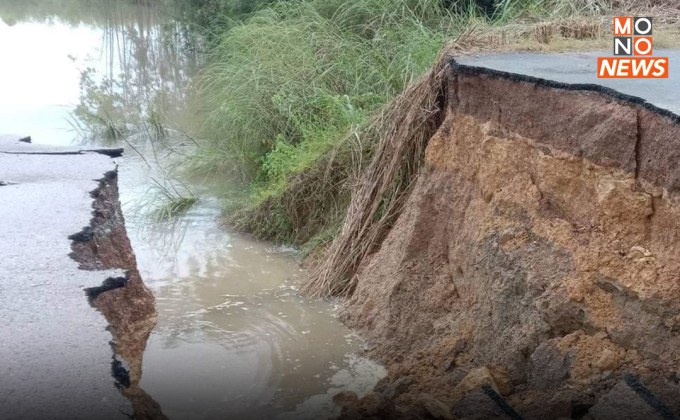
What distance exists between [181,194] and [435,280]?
15.6ft

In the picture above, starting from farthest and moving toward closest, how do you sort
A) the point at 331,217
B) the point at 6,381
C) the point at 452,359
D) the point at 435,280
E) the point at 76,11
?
1. the point at 76,11
2. the point at 331,217
3. the point at 435,280
4. the point at 452,359
5. the point at 6,381

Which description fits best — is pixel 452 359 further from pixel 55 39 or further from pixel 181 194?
pixel 55 39

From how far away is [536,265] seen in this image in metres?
4.34

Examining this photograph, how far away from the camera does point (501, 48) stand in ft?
19.5

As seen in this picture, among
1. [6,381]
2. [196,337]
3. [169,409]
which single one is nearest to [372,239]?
[196,337]

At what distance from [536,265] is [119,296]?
2039mm

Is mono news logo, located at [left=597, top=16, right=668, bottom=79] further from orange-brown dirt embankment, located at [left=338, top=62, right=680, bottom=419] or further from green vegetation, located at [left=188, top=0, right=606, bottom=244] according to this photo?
green vegetation, located at [left=188, top=0, right=606, bottom=244]

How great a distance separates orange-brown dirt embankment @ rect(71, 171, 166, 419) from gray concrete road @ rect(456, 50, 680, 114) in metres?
2.35

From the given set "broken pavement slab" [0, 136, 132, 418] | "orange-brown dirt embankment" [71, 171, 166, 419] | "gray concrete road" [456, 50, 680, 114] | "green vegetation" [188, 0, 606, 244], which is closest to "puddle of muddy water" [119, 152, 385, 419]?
"orange-brown dirt embankment" [71, 171, 166, 419]

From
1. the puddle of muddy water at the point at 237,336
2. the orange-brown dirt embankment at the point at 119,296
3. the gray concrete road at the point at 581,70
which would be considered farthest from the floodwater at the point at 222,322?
the gray concrete road at the point at 581,70

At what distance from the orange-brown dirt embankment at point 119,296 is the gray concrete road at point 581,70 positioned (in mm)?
2346

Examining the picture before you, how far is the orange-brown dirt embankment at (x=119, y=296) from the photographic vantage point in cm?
320

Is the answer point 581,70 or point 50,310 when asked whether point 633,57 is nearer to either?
point 581,70

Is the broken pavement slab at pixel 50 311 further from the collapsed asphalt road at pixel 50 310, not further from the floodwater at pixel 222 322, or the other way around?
the floodwater at pixel 222 322
